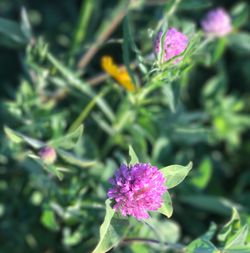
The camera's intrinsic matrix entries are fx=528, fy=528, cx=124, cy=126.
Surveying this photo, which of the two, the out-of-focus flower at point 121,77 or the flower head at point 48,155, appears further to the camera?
the out-of-focus flower at point 121,77

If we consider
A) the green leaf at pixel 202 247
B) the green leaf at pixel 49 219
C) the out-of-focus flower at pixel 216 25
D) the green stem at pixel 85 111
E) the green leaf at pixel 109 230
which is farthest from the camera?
the out-of-focus flower at pixel 216 25

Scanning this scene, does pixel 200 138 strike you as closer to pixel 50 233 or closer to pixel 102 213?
pixel 102 213

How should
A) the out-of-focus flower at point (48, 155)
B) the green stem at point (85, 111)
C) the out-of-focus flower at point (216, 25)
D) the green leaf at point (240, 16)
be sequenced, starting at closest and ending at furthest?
the out-of-focus flower at point (48, 155)
the green stem at point (85, 111)
the out-of-focus flower at point (216, 25)
the green leaf at point (240, 16)

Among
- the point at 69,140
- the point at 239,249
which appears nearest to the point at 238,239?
the point at 239,249

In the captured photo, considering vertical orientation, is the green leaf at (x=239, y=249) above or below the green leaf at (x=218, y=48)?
below

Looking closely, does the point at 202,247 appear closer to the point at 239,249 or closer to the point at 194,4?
the point at 239,249

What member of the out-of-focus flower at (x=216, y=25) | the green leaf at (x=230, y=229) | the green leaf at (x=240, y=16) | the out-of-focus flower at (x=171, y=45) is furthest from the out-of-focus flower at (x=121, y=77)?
the green leaf at (x=240, y=16)

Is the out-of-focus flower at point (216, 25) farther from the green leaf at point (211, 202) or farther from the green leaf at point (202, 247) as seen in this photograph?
the green leaf at point (202, 247)
